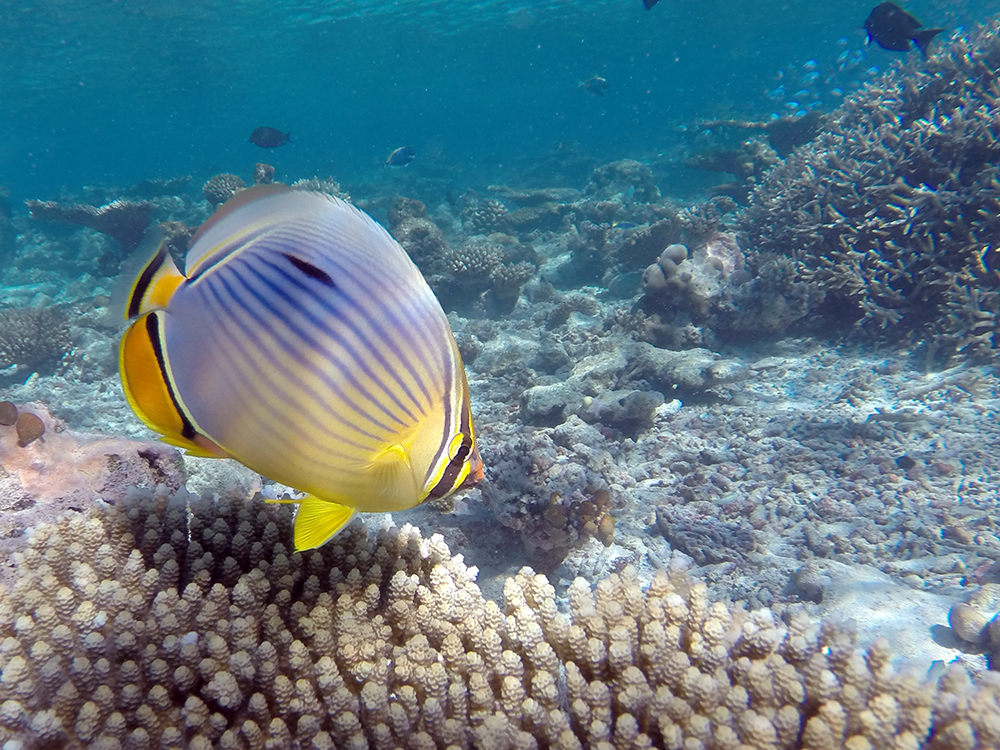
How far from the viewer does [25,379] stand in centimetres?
976

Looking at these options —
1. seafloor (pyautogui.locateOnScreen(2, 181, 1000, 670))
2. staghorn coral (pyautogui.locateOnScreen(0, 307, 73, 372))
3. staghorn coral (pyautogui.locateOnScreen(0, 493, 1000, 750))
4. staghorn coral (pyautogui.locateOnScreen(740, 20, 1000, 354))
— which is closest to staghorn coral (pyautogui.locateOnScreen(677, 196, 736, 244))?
staghorn coral (pyautogui.locateOnScreen(740, 20, 1000, 354))

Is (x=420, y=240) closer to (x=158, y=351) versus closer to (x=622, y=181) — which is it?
(x=622, y=181)

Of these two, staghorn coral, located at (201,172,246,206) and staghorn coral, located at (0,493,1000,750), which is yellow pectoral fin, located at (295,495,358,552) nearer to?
staghorn coral, located at (0,493,1000,750)

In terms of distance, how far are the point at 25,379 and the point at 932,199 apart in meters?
15.1

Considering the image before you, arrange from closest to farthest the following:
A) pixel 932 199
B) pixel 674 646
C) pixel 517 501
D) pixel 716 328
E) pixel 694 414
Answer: pixel 674 646
pixel 517 501
pixel 694 414
pixel 932 199
pixel 716 328

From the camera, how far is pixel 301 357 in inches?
38.5

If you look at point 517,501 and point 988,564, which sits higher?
point 988,564

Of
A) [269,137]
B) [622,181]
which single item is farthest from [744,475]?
[622,181]

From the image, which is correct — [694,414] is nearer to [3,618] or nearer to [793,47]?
[3,618]

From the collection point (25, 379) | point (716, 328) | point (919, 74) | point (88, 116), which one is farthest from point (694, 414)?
point (88, 116)

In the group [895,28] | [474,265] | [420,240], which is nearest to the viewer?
[895,28]

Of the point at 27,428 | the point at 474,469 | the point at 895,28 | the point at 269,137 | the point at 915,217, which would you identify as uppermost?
the point at 895,28

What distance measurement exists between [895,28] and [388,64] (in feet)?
227

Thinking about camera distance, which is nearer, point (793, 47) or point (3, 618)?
point (3, 618)
